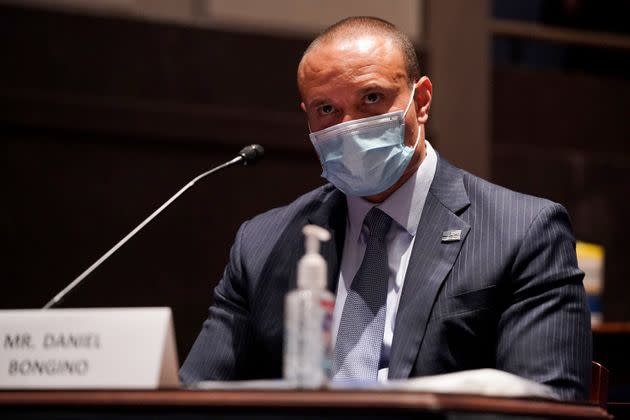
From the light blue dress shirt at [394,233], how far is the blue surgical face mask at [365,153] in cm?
5

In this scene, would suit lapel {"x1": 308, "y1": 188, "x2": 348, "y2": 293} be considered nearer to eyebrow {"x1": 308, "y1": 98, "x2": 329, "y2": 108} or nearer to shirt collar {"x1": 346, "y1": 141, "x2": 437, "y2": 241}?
shirt collar {"x1": 346, "y1": 141, "x2": 437, "y2": 241}

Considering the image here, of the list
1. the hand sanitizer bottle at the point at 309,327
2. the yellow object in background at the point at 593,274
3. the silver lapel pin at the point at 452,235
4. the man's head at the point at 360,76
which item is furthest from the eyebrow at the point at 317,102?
the yellow object in background at the point at 593,274

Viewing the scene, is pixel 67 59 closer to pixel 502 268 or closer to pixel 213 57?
pixel 213 57

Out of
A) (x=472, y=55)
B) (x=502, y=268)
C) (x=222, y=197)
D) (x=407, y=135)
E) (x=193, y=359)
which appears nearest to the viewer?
(x=502, y=268)

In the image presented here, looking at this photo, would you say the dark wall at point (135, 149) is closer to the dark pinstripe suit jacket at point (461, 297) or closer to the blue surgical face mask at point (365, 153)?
the dark pinstripe suit jacket at point (461, 297)

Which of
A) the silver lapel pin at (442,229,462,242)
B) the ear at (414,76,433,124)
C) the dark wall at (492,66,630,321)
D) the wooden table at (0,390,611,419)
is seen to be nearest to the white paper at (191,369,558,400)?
the wooden table at (0,390,611,419)

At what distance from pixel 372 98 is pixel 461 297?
60cm

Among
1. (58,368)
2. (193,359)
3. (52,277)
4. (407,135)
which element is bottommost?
(52,277)

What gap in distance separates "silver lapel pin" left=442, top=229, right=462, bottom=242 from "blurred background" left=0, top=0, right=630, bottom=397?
2.99 meters

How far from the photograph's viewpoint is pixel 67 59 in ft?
17.8

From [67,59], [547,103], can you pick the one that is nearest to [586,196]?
[547,103]

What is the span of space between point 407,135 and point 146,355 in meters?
1.20

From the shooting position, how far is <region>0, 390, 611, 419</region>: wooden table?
1402 mm

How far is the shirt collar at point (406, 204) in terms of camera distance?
2.60 metres
